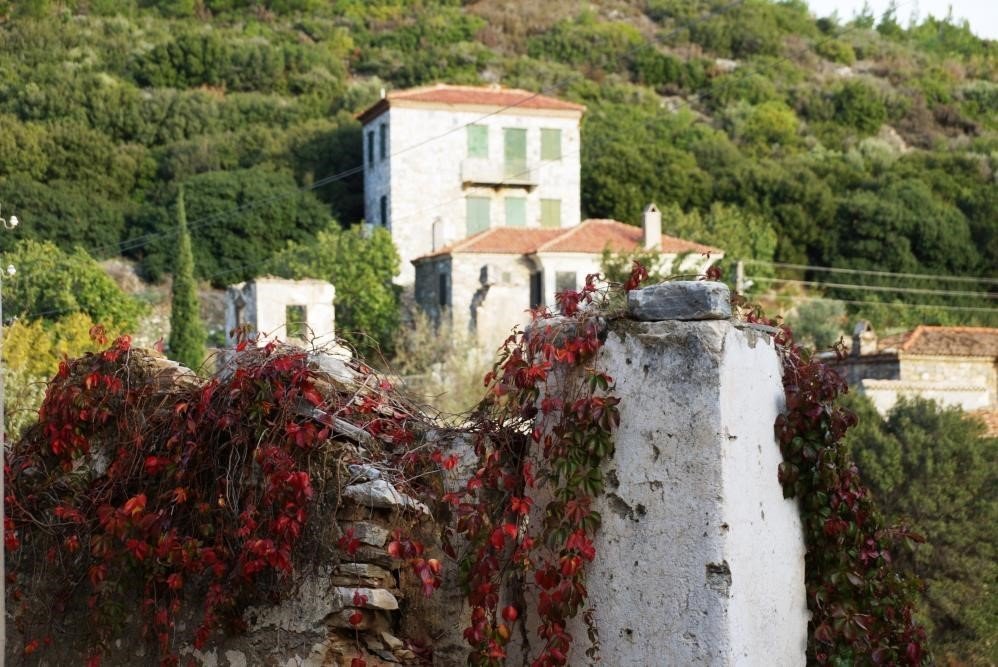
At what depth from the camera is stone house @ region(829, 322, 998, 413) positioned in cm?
2698

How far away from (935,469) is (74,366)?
15473mm

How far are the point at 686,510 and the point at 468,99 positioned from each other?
135 ft

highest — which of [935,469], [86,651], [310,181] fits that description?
[310,181]

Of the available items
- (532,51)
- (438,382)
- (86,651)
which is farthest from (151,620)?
(532,51)

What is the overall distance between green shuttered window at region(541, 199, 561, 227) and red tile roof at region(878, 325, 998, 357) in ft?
54.0

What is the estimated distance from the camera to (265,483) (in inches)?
177

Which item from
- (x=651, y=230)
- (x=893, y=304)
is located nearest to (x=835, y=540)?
(x=651, y=230)

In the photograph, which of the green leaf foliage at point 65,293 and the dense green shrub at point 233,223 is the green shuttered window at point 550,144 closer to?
the dense green shrub at point 233,223

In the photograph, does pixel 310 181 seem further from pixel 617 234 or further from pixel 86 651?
pixel 86 651

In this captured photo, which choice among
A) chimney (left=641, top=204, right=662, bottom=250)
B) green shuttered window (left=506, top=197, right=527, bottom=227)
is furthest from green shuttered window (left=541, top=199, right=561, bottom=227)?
chimney (left=641, top=204, right=662, bottom=250)

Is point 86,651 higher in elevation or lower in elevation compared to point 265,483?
lower

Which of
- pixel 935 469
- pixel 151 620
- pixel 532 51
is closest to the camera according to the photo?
pixel 151 620

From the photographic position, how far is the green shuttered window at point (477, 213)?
1743 inches

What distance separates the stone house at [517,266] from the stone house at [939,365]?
7.27 m
